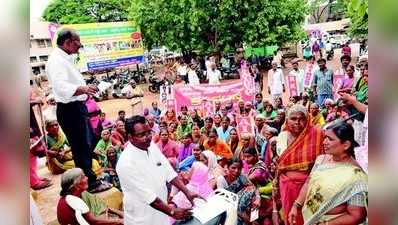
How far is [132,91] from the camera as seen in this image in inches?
119

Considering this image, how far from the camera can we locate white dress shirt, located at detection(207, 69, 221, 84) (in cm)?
A: 300

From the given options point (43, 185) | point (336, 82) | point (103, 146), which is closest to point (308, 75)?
point (336, 82)

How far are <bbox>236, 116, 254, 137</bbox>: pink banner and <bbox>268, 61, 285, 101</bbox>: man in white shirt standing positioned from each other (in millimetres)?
183

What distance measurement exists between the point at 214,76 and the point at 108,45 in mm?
600

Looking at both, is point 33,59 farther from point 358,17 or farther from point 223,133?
point 358,17

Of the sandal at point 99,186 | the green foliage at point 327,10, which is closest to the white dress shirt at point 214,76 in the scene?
the green foliage at point 327,10

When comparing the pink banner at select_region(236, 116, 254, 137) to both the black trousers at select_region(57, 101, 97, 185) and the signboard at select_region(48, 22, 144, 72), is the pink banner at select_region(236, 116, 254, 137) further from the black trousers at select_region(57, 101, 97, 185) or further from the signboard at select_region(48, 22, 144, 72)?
the black trousers at select_region(57, 101, 97, 185)

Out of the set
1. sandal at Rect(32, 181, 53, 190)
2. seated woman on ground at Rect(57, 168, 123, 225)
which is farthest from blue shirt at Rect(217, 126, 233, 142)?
sandal at Rect(32, 181, 53, 190)

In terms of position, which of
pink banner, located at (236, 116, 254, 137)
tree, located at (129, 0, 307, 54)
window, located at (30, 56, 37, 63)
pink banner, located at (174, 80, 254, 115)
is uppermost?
tree, located at (129, 0, 307, 54)

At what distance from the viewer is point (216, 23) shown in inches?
117
